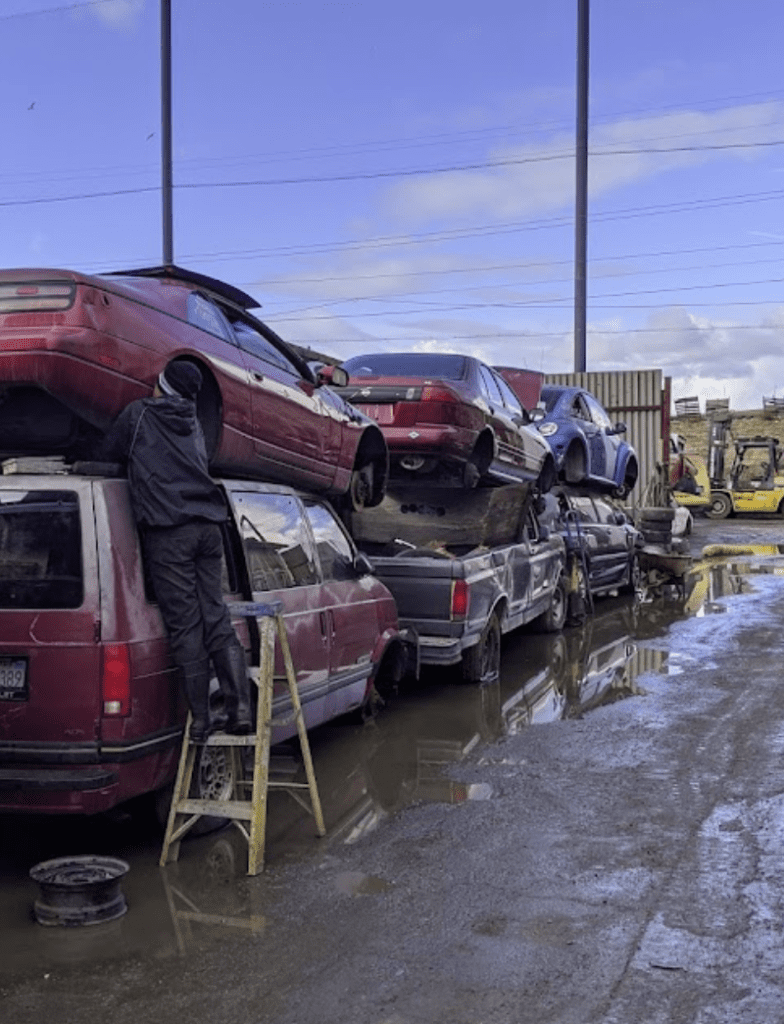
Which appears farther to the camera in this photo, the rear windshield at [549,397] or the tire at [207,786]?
the rear windshield at [549,397]

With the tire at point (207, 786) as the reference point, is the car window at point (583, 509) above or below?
above

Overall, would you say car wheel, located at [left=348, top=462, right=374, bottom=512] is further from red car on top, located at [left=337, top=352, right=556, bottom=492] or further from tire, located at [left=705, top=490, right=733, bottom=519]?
tire, located at [left=705, top=490, right=733, bottom=519]

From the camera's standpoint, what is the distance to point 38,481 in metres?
5.16

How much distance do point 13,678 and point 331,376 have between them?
389 cm

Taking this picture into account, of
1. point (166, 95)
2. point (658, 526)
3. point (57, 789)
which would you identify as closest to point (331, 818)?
point (57, 789)

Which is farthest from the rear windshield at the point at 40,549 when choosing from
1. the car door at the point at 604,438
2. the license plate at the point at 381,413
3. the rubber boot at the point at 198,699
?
the car door at the point at 604,438

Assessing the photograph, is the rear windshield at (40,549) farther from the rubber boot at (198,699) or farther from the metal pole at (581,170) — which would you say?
the metal pole at (581,170)

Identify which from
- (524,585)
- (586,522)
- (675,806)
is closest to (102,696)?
(675,806)

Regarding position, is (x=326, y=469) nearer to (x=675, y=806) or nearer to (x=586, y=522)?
(x=675, y=806)

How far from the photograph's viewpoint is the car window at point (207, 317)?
6645mm

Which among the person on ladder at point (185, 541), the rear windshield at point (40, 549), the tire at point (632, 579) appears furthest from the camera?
the tire at point (632, 579)

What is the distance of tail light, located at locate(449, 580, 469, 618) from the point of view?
29.5ft

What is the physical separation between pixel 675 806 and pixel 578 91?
1966 cm

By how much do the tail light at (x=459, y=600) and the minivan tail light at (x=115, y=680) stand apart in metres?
4.35
